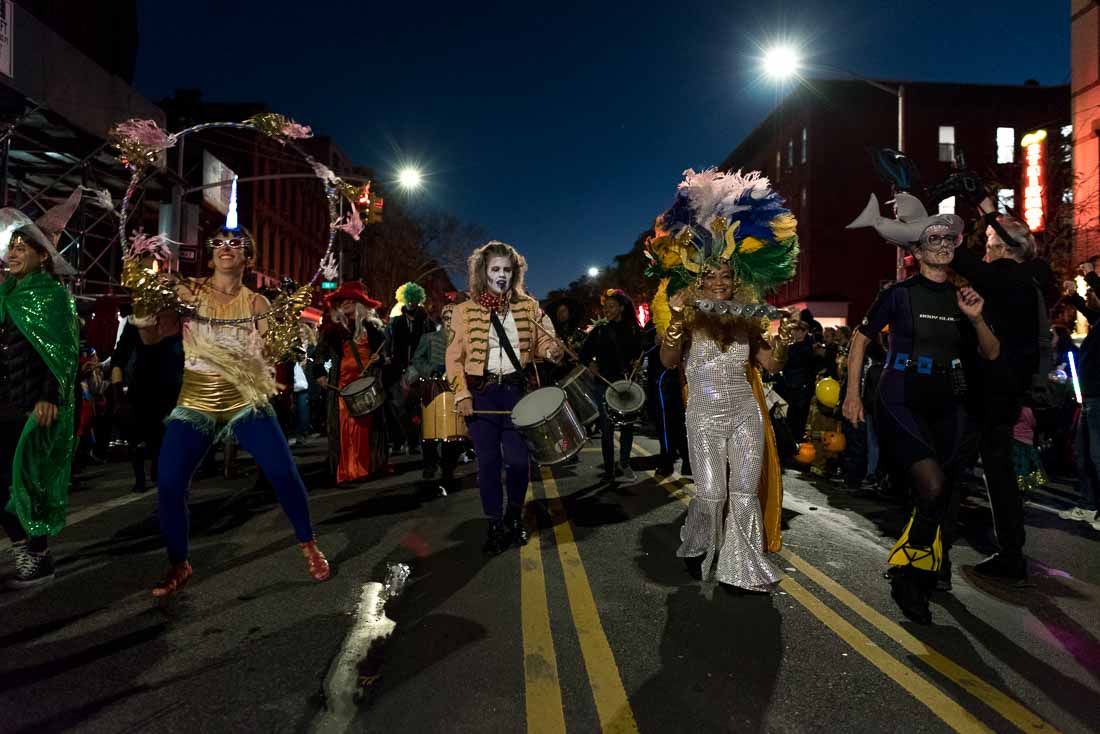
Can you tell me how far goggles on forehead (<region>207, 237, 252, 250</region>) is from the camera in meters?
4.63

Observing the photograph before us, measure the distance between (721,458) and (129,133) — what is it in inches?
155

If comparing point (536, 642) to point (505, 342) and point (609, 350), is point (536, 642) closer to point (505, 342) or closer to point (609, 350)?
point (505, 342)

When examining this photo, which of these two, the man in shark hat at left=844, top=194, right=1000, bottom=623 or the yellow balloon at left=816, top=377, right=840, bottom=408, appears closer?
the man in shark hat at left=844, top=194, right=1000, bottom=623

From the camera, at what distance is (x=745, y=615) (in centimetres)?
410

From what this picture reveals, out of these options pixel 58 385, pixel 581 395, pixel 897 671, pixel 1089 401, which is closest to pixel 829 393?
pixel 1089 401

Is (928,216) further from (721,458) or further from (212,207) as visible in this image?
(212,207)

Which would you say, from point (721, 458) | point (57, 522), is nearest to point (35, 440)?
point (57, 522)

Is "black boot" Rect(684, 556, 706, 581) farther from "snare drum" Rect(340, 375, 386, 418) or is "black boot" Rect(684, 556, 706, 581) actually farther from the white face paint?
"snare drum" Rect(340, 375, 386, 418)

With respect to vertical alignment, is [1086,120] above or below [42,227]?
above

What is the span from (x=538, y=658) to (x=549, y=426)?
5.45 feet

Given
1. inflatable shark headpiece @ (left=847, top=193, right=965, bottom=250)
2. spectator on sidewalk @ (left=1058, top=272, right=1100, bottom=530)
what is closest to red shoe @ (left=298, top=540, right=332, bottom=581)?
inflatable shark headpiece @ (left=847, top=193, right=965, bottom=250)

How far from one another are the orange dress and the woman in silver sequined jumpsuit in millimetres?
4796

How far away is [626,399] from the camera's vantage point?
25.3 ft

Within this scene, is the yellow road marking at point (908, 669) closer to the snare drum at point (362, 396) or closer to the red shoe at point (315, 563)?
the red shoe at point (315, 563)
